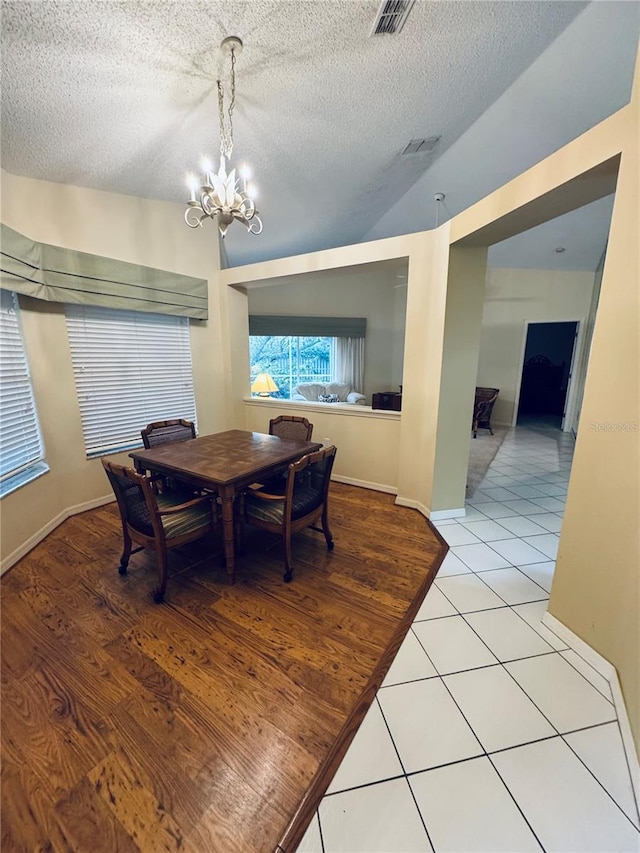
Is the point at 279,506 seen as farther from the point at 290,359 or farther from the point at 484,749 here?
the point at 290,359

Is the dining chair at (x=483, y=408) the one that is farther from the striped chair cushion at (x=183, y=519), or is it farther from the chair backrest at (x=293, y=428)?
the striped chair cushion at (x=183, y=519)

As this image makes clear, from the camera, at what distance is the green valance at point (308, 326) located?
613 centimetres

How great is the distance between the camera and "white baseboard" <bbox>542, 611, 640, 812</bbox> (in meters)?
1.12

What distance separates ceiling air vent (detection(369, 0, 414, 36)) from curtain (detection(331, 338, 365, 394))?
17.5ft

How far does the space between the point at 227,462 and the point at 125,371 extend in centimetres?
183

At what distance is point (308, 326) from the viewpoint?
656 centimetres

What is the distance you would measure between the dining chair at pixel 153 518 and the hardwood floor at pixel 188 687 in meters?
0.27

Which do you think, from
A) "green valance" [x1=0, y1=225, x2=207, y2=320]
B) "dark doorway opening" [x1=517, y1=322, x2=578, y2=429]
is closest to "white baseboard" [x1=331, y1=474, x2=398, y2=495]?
"green valance" [x1=0, y1=225, x2=207, y2=320]

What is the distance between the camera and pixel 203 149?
8.63 feet

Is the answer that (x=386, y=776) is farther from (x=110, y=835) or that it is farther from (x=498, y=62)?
(x=498, y=62)

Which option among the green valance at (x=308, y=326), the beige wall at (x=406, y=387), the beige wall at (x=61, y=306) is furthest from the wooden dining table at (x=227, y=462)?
the green valance at (x=308, y=326)

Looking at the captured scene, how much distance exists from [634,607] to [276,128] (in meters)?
3.60

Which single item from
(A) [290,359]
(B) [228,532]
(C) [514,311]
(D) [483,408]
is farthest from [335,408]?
(C) [514,311]

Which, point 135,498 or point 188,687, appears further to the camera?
point 135,498
